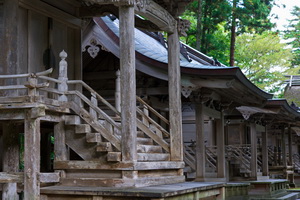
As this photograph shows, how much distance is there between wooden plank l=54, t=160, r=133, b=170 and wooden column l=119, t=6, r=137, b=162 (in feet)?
0.51

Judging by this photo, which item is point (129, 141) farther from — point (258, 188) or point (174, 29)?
point (258, 188)

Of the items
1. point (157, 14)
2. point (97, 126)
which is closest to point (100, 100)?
point (97, 126)

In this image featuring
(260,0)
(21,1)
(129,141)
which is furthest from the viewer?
(260,0)

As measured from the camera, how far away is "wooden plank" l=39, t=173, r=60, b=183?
38.1 feet

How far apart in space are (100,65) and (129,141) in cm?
823

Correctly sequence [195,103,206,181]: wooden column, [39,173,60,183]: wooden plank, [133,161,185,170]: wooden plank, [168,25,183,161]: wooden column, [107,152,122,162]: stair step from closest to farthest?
1. [39,173,60,183]: wooden plank
2. [107,152,122,162]: stair step
3. [133,161,185,170]: wooden plank
4. [168,25,183,161]: wooden column
5. [195,103,206,181]: wooden column

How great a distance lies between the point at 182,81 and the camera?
16688 millimetres

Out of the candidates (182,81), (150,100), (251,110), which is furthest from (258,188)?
(182,81)

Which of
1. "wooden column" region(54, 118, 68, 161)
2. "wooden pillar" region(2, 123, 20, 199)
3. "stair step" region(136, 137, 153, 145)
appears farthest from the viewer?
"stair step" region(136, 137, 153, 145)

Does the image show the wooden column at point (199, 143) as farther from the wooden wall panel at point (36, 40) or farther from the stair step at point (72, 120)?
the stair step at point (72, 120)

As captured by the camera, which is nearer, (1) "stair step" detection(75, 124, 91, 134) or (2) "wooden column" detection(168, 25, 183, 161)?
(1) "stair step" detection(75, 124, 91, 134)

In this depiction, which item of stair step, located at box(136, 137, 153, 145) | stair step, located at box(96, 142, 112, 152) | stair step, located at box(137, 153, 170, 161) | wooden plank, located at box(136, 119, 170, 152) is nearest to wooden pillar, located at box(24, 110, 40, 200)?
stair step, located at box(96, 142, 112, 152)

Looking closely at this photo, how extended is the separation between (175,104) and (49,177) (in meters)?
4.45

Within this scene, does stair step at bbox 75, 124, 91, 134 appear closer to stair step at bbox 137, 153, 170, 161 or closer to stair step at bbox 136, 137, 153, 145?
stair step at bbox 137, 153, 170, 161
